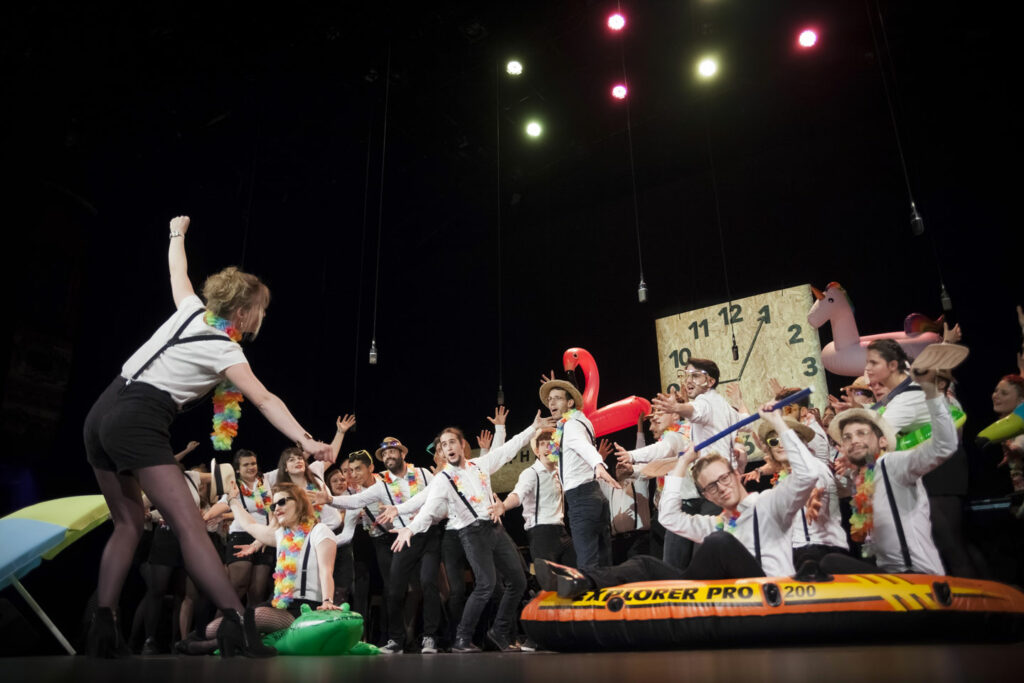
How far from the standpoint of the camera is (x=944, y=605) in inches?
112

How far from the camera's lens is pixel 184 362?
2340mm

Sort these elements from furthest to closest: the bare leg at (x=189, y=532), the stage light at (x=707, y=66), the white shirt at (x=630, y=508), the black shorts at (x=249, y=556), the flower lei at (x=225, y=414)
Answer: the stage light at (x=707, y=66)
the white shirt at (x=630, y=508)
the black shorts at (x=249, y=556)
the flower lei at (x=225, y=414)
the bare leg at (x=189, y=532)

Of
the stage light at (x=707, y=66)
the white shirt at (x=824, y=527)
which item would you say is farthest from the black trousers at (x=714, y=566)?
the stage light at (x=707, y=66)

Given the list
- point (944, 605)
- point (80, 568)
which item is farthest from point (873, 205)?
point (80, 568)

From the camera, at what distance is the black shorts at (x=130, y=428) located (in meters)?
2.21

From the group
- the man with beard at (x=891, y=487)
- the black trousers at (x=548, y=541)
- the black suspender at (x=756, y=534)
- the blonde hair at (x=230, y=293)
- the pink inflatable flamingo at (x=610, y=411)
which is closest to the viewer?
the blonde hair at (x=230, y=293)

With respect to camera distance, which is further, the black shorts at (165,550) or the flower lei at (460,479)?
the black shorts at (165,550)

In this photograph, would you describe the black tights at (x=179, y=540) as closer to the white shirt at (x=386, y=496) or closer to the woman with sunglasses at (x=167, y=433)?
the woman with sunglasses at (x=167, y=433)

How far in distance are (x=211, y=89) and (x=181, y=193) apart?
1.43 metres

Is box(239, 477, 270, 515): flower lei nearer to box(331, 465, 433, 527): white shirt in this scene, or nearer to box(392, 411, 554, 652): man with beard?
box(331, 465, 433, 527): white shirt

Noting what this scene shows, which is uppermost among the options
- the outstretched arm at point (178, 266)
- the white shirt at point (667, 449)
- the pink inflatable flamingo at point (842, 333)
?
the pink inflatable flamingo at point (842, 333)

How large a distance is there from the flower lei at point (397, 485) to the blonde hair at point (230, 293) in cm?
369

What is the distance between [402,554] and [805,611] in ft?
10.9

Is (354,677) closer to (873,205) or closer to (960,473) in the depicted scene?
(960,473)
